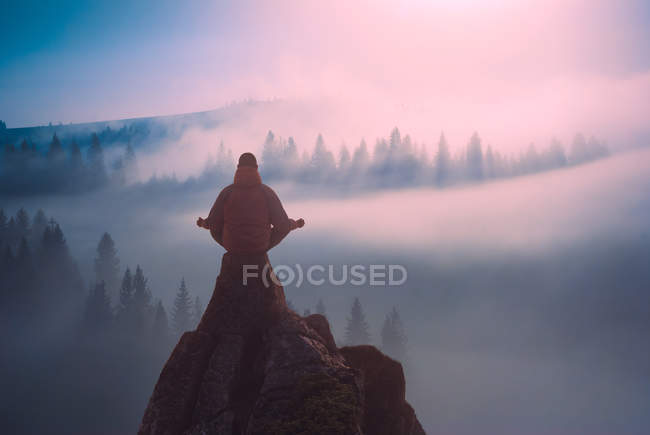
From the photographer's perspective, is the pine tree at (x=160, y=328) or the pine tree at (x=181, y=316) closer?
the pine tree at (x=160, y=328)

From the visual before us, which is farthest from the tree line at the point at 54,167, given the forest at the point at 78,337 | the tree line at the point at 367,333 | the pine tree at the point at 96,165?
the tree line at the point at 367,333

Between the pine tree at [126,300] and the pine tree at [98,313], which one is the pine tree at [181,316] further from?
the pine tree at [98,313]

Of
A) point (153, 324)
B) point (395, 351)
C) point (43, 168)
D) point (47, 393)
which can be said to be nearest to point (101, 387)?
point (47, 393)

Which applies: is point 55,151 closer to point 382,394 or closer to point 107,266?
point 107,266

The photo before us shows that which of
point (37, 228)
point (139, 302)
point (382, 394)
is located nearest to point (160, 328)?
point (139, 302)

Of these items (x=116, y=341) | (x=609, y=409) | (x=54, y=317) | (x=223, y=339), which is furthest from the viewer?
(x=609, y=409)

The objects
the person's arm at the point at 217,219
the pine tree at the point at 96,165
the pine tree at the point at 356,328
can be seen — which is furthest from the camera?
the pine tree at the point at 96,165

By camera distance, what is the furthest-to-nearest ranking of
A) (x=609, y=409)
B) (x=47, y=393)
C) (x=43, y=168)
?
(x=43, y=168), (x=609, y=409), (x=47, y=393)

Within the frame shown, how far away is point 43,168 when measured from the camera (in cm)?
15038

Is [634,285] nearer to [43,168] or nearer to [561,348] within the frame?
[561,348]

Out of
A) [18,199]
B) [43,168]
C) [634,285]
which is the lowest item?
[634,285]

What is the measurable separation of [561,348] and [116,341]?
13831 centimetres

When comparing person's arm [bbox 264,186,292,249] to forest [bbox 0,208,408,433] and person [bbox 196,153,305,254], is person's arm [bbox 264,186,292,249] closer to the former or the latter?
person [bbox 196,153,305,254]

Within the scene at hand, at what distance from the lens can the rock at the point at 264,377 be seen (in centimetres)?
930
